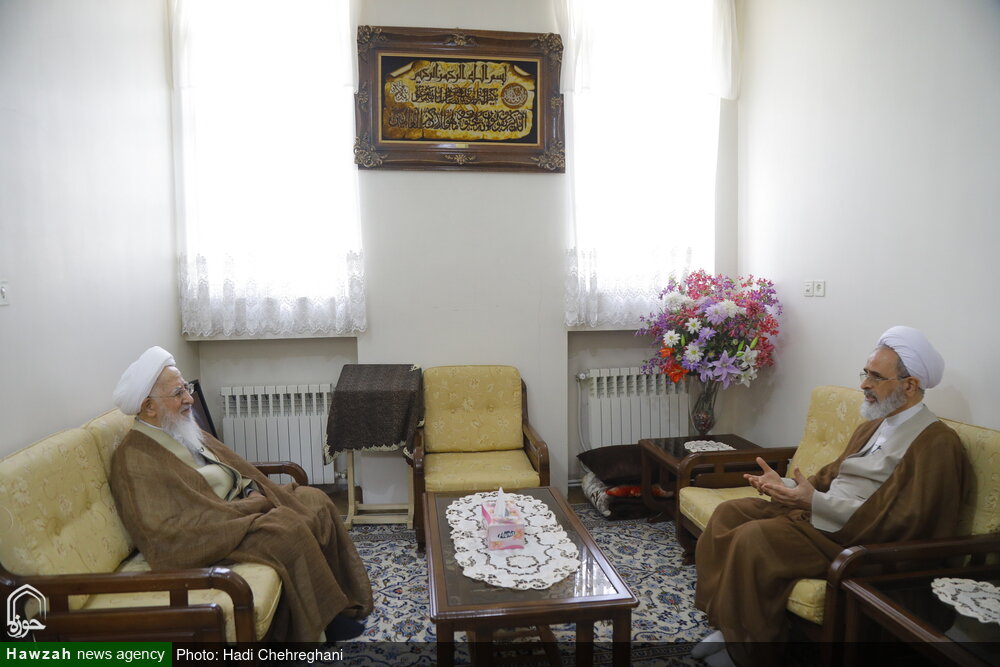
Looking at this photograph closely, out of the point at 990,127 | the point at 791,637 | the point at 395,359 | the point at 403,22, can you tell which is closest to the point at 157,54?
the point at 403,22

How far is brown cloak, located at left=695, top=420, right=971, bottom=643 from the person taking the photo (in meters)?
2.09

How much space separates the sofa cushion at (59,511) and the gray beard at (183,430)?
0.80 feet

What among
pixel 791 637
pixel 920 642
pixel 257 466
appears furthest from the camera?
pixel 257 466

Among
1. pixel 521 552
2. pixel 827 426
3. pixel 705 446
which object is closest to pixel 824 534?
pixel 827 426

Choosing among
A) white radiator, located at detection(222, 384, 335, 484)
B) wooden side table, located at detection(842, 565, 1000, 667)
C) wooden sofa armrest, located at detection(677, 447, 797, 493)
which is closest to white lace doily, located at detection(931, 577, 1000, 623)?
wooden side table, located at detection(842, 565, 1000, 667)

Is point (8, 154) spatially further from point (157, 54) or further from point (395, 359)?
point (395, 359)

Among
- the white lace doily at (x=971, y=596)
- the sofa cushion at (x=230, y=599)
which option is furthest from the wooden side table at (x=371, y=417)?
the white lace doily at (x=971, y=596)

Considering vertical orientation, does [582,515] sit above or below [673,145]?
below

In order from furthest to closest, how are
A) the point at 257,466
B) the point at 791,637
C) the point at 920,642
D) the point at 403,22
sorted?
the point at 403,22, the point at 257,466, the point at 791,637, the point at 920,642

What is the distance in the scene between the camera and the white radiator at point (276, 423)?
12.9 feet

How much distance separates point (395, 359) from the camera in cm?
392

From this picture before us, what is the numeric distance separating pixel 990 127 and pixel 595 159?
2.04 meters

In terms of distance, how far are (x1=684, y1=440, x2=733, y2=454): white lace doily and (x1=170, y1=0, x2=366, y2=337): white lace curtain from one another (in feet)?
6.61

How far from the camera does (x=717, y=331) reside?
3.55 meters
